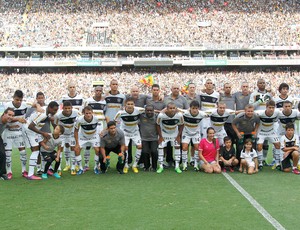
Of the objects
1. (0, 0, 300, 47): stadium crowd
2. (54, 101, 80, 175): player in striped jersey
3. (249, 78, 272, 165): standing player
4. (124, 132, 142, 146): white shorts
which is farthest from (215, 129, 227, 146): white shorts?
(0, 0, 300, 47): stadium crowd

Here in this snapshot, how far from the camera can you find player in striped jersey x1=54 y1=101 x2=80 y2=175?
9.05 metres

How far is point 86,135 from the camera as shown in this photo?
30.7 feet

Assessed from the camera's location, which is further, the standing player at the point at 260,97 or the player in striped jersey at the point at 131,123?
the standing player at the point at 260,97

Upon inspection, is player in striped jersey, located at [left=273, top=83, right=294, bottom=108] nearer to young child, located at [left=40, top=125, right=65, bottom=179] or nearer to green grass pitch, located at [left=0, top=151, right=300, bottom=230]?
green grass pitch, located at [left=0, top=151, right=300, bottom=230]

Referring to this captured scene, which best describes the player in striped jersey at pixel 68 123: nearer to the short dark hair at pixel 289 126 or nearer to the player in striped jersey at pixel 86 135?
the player in striped jersey at pixel 86 135

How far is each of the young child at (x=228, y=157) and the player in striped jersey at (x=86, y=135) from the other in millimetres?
2596

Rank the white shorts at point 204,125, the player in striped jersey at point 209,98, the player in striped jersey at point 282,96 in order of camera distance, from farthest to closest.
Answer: the white shorts at point 204,125, the player in striped jersey at point 209,98, the player in striped jersey at point 282,96

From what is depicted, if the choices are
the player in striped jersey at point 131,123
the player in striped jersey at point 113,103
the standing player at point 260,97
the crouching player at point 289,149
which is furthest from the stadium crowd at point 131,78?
the crouching player at point 289,149

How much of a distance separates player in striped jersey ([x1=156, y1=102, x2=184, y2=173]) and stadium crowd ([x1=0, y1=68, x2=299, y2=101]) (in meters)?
30.2

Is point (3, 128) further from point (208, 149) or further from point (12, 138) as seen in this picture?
point (208, 149)

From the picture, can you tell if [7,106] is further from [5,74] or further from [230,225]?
[5,74]

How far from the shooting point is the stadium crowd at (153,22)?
43.1 m

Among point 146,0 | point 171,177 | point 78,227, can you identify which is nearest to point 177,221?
point 78,227

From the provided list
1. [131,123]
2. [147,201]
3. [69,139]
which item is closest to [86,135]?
[69,139]
